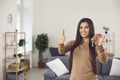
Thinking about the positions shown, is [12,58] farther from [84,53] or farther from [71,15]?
[84,53]

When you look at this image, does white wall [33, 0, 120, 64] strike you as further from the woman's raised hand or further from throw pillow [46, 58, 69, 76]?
the woman's raised hand

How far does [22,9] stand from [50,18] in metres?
1.11

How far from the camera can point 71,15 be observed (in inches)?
340

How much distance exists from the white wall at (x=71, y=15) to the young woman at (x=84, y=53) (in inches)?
259

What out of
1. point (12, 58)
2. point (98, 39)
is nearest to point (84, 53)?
point (98, 39)

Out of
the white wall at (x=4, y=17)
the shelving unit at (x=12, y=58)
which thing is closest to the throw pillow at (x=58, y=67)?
the shelving unit at (x=12, y=58)

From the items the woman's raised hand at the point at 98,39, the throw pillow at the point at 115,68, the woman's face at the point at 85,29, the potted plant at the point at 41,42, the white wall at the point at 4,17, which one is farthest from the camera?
the potted plant at the point at 41,42

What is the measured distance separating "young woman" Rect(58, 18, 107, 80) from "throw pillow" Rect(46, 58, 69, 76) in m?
3.04

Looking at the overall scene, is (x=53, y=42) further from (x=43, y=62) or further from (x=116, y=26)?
(x=116, y=26)

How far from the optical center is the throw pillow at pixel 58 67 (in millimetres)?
5102

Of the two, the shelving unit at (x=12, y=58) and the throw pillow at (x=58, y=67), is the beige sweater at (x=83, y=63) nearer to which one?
the throw pillow at (x=58, y=67)

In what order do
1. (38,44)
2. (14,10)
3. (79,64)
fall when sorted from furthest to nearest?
(38,44)
(14,10)
(79,64)

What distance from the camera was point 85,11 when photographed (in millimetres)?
8562

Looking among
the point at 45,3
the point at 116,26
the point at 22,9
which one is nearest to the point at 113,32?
the point at 116,26
